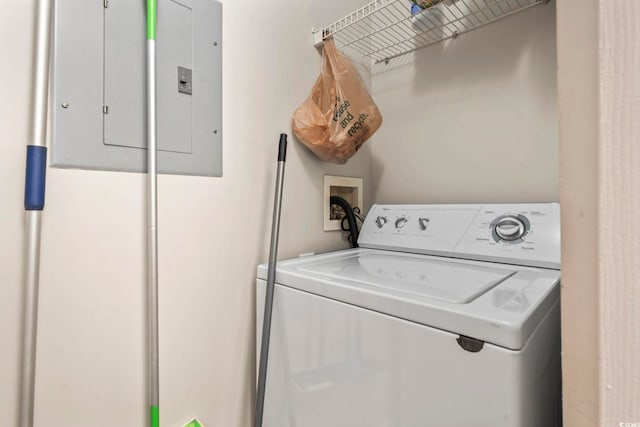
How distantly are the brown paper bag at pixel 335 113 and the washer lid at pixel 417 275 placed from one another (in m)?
0.46

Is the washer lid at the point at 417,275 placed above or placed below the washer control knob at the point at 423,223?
below

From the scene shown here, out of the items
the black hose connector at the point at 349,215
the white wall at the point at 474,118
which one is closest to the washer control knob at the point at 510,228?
the white wall at the point at 474,118

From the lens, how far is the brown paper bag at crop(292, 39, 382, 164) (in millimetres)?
1197

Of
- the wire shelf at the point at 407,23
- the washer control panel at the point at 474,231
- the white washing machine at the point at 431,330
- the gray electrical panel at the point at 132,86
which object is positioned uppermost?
the wire shelf at the point at 407,23

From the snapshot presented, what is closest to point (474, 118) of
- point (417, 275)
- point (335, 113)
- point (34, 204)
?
point (335, 113)

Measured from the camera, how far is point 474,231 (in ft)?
3.60

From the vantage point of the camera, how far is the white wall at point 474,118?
1161 mm

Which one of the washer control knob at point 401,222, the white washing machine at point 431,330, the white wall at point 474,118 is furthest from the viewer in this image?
the washer control knob at point 401,222

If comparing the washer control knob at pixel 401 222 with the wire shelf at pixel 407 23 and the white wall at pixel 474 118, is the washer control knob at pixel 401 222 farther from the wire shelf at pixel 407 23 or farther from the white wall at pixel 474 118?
the wire shelf at pixel 407 23

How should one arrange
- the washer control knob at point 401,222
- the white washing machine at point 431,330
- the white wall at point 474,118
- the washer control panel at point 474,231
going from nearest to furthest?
the white washing machine at point 431,330 < the washer control panel at point 474,231 < the white wall at point 474,118 < the washer control knob at point 401,222

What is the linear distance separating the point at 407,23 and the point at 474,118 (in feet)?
1.77

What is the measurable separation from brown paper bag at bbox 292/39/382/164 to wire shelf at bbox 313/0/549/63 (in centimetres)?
18

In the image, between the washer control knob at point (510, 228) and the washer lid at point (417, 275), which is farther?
the washer control knob at point (510, 228)

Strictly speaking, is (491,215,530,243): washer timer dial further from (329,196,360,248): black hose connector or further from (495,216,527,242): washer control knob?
(329,196,360,248): black hose connector
